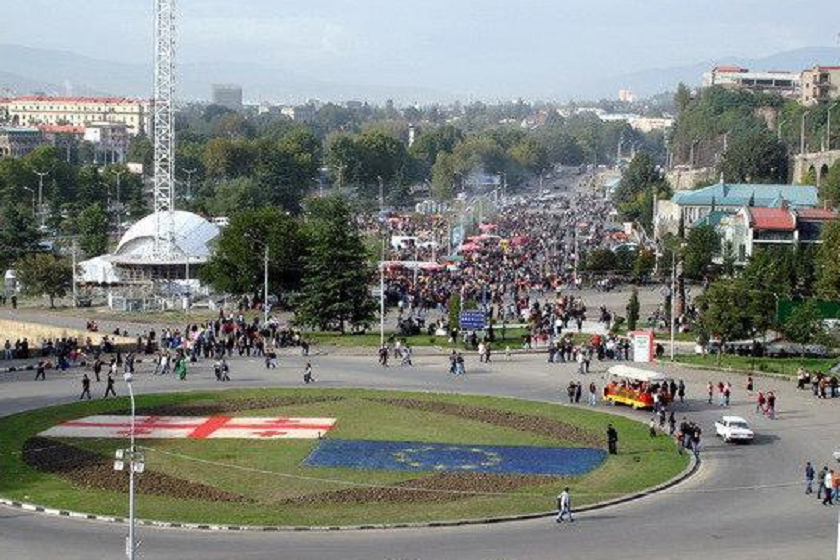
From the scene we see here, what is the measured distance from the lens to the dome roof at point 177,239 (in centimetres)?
9288

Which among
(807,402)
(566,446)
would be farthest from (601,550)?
(807,402)

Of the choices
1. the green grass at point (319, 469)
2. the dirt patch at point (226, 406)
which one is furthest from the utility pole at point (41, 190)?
the green grass at point (319, 469)

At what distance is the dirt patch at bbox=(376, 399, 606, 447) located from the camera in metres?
40.7

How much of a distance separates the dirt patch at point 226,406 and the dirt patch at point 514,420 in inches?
108

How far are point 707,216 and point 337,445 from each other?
2729 inches

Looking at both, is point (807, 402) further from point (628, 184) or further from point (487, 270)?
point (628, 184)

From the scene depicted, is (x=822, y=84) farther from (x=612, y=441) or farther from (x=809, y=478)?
(x=809, y=478)

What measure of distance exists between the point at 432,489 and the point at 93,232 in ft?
260

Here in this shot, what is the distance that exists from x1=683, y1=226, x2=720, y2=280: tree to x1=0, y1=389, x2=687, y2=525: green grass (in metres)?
42.0

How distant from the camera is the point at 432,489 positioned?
33688mm

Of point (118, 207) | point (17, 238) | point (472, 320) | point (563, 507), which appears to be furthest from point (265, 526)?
point (118, 207)

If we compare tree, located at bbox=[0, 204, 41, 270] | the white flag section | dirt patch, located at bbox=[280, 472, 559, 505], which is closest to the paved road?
dirt patch, located at bbox=[280, 472, 559, 505]

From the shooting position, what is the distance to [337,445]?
39.4 meters

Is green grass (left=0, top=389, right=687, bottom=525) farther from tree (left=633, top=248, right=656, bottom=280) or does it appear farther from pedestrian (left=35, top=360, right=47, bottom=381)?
tree (left=633, top=248, right=656, bottom=280)
